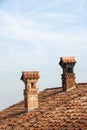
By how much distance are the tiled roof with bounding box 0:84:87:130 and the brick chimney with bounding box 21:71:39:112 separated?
1.41 feet

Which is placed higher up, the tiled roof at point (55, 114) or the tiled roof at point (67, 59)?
the tiled roof at point (67, 59)

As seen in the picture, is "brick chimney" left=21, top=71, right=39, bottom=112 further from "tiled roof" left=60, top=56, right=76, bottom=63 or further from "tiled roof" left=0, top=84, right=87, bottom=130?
"tiled roof" left=60, top=56, right=76, bottom=63

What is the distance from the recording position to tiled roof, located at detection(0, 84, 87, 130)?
16.0 m

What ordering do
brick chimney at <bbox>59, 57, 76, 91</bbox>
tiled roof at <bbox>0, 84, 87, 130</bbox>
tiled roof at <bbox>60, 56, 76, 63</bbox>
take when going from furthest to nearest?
tiled roof at <bbox>60, 56, 76, 63</bbox>, brick chimney at <bbox>59, 57, 76, 91</bbox>, tiled roof at <bbox>0, 84, 87, 130</bbox>

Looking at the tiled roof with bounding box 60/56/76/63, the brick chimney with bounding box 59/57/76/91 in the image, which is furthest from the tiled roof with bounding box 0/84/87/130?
the tiled roof with bounding box 60/56/76/63

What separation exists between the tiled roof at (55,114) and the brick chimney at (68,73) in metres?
0.40

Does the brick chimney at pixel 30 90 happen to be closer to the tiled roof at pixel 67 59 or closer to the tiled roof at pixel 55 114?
the tiled roof at pixel 55 114

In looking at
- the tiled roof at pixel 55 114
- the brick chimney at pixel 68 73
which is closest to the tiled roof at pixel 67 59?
the brick chimney at pixel 68 73

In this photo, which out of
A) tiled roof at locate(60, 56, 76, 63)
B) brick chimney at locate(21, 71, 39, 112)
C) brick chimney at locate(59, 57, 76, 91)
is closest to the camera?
brick chimney at locate(21, 71, 39, 112)

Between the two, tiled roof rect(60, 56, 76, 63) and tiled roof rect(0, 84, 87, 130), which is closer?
tiled roof rect(0, 84, 87, 130)

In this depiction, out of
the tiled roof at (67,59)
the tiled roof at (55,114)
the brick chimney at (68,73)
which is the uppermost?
the tiled roof at (67,59)

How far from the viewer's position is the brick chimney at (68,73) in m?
22.0

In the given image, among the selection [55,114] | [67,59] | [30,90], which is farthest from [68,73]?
[55,114]

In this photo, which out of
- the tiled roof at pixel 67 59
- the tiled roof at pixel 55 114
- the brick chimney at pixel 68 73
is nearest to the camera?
the tiled roof at pixel 55 114
